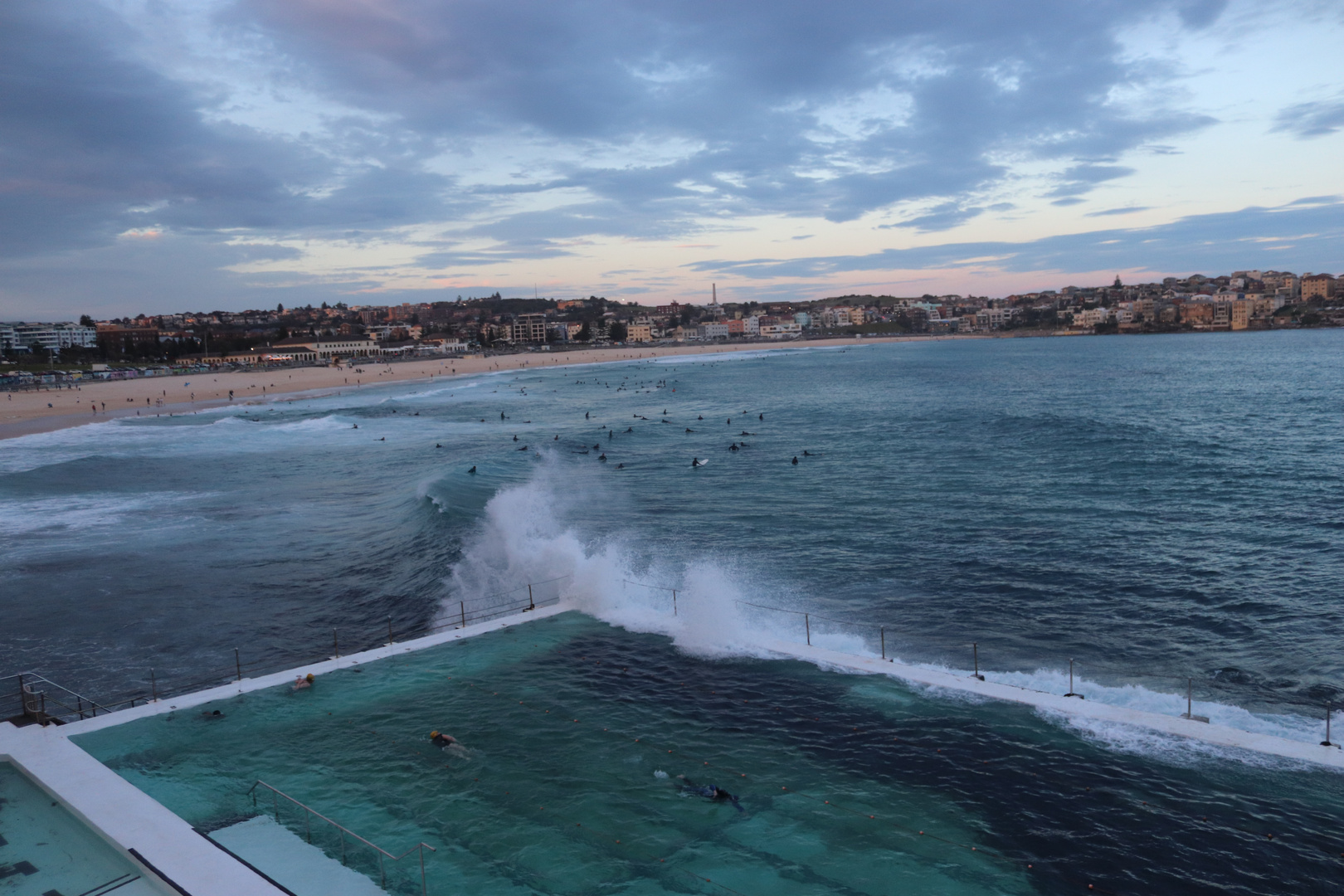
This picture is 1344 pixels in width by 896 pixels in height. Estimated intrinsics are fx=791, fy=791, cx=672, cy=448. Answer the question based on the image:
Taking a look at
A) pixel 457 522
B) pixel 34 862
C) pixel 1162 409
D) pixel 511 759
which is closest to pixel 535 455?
pixel 457 522

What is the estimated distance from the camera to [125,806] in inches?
384

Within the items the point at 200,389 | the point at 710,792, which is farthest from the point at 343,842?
the point at 200,389

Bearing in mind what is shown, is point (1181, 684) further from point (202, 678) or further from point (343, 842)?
point (202, 678)

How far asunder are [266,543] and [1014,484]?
2954 centimetres

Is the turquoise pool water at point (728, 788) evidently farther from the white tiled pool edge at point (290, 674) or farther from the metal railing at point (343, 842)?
the white tiled pool edge at point (290, 674)

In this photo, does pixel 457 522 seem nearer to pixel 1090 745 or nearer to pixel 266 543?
pixel 266 543

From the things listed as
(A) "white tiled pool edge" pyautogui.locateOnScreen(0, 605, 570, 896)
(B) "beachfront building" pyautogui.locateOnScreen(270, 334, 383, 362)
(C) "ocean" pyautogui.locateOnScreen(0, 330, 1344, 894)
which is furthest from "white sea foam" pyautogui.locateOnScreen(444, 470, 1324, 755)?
(B) "beachfront building" pyautogui.locateOnScreen(270, 334, 383, 362)

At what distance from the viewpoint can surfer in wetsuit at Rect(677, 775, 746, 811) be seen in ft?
35.3

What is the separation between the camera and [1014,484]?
112 ft

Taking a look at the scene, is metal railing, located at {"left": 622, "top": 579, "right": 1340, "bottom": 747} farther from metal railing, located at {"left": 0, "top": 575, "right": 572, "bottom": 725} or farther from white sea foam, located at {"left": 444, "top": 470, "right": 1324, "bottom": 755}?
metal railing, located at {"left": 0, "top": 575, "right": 572, "bottom": 725}

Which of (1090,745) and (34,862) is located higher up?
(34,862)

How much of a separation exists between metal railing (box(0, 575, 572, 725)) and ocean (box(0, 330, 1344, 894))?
11.4 inches

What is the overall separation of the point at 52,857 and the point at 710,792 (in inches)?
303

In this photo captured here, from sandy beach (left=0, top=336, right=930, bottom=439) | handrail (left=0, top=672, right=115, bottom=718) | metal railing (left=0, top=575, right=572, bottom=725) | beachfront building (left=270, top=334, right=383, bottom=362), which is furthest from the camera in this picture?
beachfront building (left=270, top=334, right=383, bottom=362)
